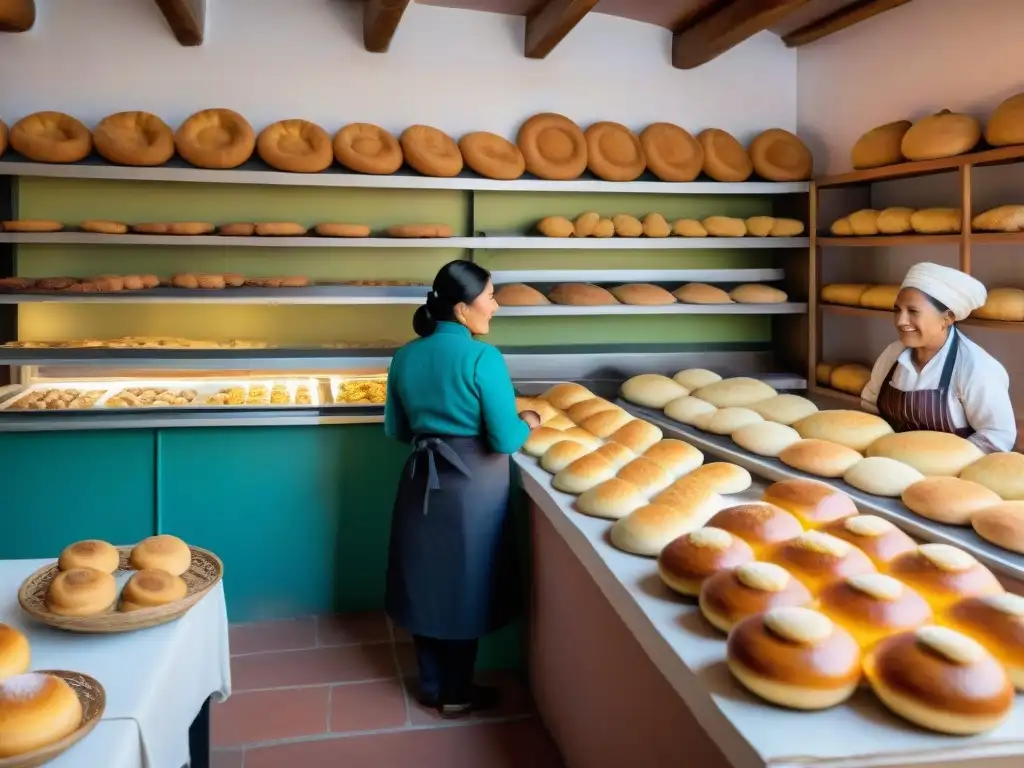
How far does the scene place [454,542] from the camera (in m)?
2.94

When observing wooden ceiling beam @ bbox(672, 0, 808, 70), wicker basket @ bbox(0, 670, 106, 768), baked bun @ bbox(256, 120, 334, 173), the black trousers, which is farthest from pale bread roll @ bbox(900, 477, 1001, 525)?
baked bun @ bbox(256, 120, 334, 173)

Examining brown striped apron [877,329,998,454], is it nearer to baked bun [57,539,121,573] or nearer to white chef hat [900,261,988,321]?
white chef hat [900,261,988,321]

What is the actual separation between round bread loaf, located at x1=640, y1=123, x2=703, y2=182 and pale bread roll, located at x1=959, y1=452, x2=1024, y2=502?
2378mm

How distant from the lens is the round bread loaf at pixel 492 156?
4.14 metres

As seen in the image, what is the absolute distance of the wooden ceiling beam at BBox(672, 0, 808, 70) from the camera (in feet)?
11.7

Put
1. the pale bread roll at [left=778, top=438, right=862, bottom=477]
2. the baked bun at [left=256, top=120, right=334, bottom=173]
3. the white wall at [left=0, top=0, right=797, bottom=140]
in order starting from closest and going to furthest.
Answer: the pale bread roll at [left=778, top=438, right=862, bottom=477] → the baked bun at [left=256, top=120, right=334, bottom=173] → the white wall at [left=0, top=0, right=797, bottom=140]

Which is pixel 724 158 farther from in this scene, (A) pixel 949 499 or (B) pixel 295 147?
(A) pixel 949 499

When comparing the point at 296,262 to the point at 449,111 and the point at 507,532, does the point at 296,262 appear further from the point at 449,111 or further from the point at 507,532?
the point at 507,532

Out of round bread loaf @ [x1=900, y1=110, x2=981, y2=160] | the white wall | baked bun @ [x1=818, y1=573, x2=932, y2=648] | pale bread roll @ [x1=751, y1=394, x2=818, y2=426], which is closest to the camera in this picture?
baked bun @ [x1=818, y1=573, x2=932, y2=648]

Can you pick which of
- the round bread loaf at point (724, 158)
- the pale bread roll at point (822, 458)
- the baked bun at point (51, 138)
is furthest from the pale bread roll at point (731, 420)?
the baked bun at point (51, 138)

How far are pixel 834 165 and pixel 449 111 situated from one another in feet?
6.37

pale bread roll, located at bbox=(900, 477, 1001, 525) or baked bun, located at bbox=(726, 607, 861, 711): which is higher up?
pale bread roll, located at bbox=(900, 477, 1001, 525)

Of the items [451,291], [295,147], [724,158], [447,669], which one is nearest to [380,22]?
[295,147]

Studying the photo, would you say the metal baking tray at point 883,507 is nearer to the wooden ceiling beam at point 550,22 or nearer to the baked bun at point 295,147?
the wooden ceiling beam at point 550,22
